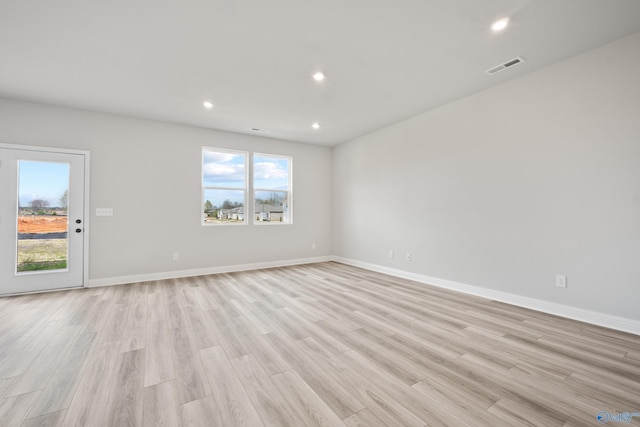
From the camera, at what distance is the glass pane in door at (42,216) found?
12.8 ft

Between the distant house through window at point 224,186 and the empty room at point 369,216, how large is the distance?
0.04 meters

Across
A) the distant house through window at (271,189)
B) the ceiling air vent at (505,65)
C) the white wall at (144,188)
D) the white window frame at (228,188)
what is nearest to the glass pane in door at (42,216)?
the white wall at (144,188)

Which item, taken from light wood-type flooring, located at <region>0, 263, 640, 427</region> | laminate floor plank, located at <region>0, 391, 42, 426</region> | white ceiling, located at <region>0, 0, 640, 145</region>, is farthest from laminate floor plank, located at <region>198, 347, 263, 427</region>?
white ceiling, located at <region>0, 0, 640, 145</region>

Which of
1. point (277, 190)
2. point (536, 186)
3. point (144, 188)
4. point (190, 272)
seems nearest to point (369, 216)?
point (277, 190)

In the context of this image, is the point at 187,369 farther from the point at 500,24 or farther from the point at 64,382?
the point at 500,24

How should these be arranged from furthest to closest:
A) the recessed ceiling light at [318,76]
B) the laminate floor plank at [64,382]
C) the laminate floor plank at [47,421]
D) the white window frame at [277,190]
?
the white window frame at [277,190], the recessed ceiling light at [318,76], the laminate floor plank at [64,382], the laminate floor plank at [47,421]

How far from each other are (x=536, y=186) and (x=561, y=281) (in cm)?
109

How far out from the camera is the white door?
382cm

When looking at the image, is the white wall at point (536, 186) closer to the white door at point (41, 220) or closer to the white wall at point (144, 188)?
the white wall at point (144, 188)

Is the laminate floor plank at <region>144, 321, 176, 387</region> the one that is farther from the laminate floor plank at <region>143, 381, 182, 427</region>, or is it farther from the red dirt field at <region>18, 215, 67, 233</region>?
the red dirt field at <region>18, 215, 67, 233</region>

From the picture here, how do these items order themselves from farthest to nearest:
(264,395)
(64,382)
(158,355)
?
(158,355)
(64,382)
(264,395)

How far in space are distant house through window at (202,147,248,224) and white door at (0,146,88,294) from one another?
6.01ft

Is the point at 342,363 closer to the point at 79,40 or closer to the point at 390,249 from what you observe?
the point at 390,249

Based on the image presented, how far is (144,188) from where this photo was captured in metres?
4.68
